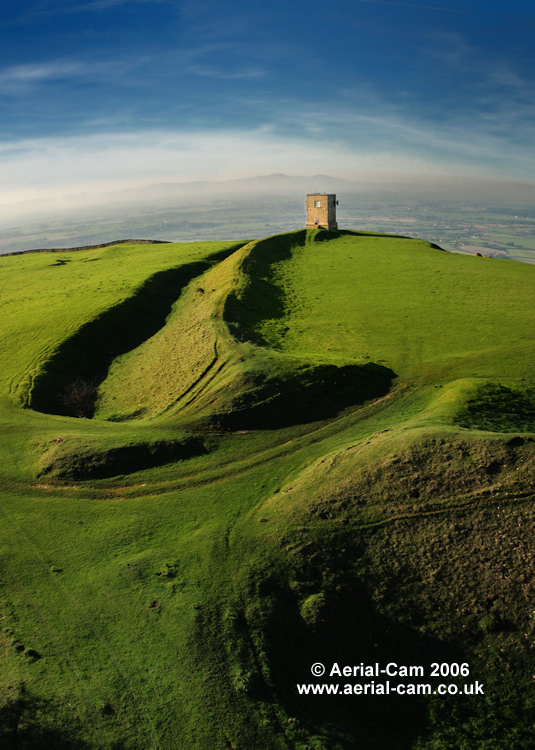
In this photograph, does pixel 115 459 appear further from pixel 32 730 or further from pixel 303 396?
pixel 32 730

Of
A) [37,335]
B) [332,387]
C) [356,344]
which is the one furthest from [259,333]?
[37,335]

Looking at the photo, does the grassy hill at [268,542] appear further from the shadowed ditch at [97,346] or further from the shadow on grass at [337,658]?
the shadowed ditch at [97,346]

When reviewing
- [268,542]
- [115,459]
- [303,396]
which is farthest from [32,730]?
[303,396]

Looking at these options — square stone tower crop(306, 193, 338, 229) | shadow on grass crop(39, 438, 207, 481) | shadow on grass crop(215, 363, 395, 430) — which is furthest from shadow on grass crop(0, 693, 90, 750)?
square stone tower crop(306, 193, 338, 229)

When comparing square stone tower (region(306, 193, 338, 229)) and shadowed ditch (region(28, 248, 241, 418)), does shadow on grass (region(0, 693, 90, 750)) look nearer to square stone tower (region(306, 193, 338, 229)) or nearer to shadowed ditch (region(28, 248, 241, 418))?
shadowed ditch (region(28, 248, 241, 418))

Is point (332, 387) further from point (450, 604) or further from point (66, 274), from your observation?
point (66, 274)

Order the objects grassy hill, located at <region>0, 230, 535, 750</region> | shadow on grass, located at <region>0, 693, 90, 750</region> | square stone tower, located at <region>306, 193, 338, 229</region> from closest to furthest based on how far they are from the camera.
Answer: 1. shadow on grass, located at <region>0, 693, 90, 750</region>
2. grassy hill, located at <region>0, 230, 535, 750</region>
3. square stone tower, located at <region>306, 193, 338, 229</region>
